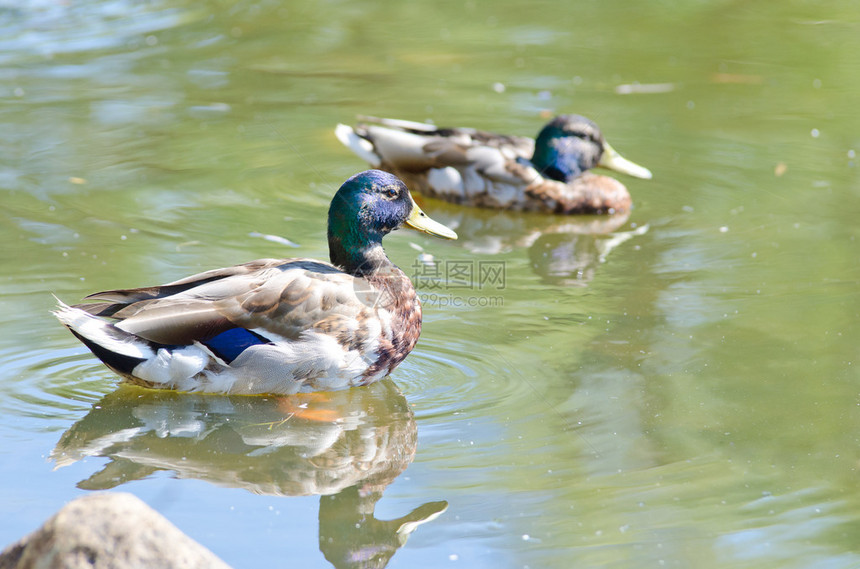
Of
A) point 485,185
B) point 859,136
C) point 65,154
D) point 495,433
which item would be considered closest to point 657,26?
point 859,136

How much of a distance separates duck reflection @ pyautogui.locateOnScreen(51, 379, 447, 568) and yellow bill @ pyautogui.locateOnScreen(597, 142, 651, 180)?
369 cm

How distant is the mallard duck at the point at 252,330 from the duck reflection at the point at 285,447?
116 mm

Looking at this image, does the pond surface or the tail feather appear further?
the tail feather

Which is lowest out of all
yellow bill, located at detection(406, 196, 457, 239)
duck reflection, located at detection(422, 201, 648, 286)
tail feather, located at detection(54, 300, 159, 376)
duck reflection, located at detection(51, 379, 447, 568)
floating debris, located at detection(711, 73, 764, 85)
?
duck reflection, located at detection(51, 379, 447, 568)

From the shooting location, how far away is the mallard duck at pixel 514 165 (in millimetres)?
8516

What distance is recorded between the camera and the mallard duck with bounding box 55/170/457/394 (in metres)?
5.28

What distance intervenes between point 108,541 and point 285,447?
1700 millimetres

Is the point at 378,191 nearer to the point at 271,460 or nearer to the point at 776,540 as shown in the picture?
the point at 271,460

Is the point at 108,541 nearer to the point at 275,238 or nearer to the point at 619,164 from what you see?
the point at 275,238

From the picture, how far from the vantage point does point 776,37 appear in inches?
479

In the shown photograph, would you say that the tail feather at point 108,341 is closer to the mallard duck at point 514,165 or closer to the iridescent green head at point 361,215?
the iridescent green head at point 361,215

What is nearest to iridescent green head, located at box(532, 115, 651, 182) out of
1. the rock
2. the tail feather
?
the tail feather

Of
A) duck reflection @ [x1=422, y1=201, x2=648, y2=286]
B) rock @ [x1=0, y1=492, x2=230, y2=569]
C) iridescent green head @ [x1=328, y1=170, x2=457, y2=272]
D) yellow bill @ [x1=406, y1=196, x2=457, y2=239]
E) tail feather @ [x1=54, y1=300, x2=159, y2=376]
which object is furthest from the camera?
duck reflection @ [x1=422, y1=201, x2=648, y2=286]

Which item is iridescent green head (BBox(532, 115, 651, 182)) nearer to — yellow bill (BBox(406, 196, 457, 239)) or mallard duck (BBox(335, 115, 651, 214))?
mallard duck (BBox(335, 115, 651, 214))
